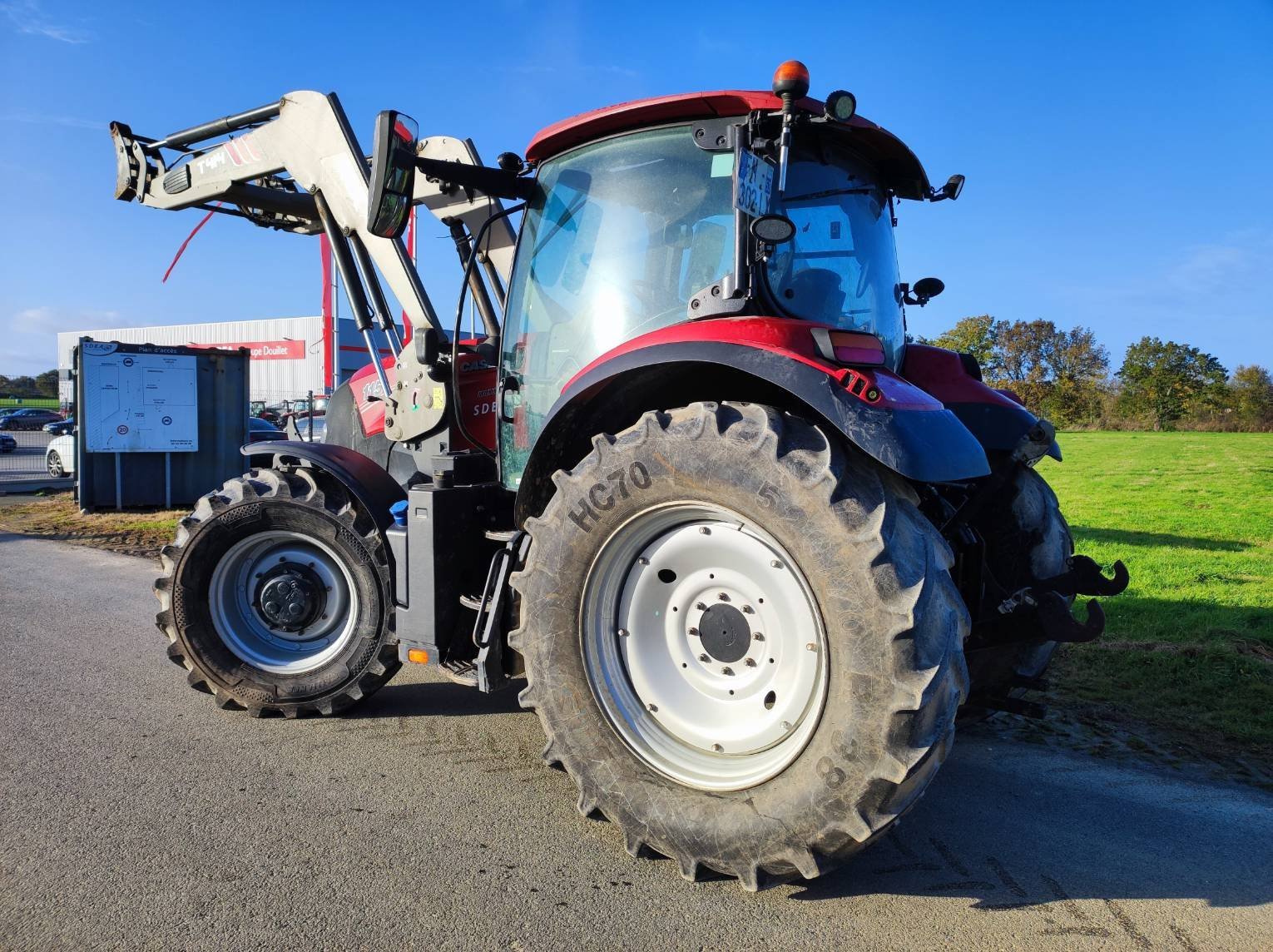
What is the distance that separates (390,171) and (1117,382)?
149 ft

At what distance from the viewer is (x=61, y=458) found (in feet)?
61.7

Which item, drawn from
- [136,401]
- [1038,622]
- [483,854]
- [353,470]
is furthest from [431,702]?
[136,401]

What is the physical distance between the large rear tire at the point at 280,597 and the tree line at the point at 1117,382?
108ft

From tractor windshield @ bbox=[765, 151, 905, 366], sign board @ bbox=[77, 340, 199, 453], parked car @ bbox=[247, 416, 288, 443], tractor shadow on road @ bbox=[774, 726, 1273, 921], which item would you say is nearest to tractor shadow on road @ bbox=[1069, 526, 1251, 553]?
tractor shadow on road @ bbox=[774, 726, 1273, 921]

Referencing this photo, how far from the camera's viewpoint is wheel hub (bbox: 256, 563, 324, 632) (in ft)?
14.1

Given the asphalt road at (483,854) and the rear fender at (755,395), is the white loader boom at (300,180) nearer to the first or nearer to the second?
the rear fender at (755,395)

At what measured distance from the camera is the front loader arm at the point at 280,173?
4.69 metres

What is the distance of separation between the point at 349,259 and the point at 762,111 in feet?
9.33

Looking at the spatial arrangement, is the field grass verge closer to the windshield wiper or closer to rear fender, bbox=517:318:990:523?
rear fender, bbox=517:318:990:523

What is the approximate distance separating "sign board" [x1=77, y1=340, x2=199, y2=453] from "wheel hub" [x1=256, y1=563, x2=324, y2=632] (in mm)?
10655

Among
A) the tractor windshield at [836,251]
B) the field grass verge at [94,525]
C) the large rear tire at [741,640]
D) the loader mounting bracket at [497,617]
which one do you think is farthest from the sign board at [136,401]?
the tractor windshield at [836,251]

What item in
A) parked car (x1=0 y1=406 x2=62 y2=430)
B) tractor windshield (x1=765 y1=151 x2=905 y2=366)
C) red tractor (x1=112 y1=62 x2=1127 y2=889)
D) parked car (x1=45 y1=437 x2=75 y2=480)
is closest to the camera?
red tractor (x1=112 y1=62 x2=1127 y2=889)

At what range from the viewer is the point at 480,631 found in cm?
360

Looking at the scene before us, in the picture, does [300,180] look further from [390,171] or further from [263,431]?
[263,431]
